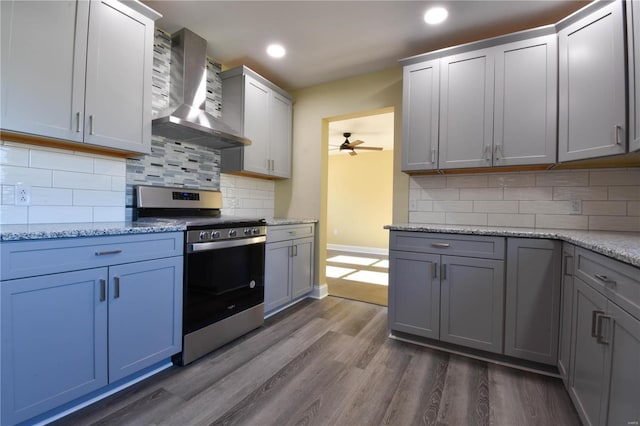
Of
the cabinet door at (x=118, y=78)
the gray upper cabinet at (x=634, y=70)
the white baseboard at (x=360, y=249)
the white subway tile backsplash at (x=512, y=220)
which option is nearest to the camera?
the gray upper cabinet at (x=634, y=70)

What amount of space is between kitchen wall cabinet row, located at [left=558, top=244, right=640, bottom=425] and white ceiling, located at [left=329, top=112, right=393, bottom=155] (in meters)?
3.19

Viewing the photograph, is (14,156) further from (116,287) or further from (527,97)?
(527,97)

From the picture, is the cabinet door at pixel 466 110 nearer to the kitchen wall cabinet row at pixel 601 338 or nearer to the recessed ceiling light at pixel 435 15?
the recessed ceiling light at pixel 435 15

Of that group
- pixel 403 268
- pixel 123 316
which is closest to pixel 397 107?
pixel 403 268

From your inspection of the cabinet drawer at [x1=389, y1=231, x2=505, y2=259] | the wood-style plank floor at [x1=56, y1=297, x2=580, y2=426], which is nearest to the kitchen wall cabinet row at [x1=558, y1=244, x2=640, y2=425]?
the wood-style plank floor at [x1=56, y1=297, x2=580, y2=426]

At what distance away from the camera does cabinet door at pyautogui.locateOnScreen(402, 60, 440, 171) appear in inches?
97.3

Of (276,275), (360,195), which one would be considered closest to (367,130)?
(360,195)

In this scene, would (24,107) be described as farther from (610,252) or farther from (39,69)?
(610,252)

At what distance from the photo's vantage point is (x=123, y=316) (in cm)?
157

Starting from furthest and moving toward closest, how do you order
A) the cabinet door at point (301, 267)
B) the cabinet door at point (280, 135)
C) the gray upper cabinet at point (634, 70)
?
the cabinet door at point (280, 135), the cabinet door at point (301, 267), the gray upper cabinet at point (634, 70)

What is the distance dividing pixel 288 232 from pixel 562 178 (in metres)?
2.40

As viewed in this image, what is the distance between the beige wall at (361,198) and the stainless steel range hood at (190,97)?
4.56m

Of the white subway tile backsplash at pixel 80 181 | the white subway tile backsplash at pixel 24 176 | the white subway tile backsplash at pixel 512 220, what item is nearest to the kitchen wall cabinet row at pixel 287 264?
the white subway tile backsplash at pixel 80 181

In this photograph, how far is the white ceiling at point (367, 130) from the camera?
4636mm
